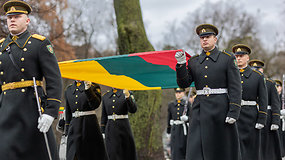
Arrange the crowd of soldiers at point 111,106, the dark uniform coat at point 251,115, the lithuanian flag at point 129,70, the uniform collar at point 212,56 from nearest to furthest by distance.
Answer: the crowd of soldiers at point 111,106
the uniform collar at point 212,56
the dark uniform coat at point 251,115
the lithuanian flag at point 129,70

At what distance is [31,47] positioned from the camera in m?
4.79

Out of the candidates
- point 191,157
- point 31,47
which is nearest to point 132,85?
point 191,157

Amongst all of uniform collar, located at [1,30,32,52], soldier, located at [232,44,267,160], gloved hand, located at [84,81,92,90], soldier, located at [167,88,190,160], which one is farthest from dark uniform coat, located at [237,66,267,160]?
soldier, located at [167,88,190,160]

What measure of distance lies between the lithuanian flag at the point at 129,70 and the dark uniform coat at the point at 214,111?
1656 millimetres

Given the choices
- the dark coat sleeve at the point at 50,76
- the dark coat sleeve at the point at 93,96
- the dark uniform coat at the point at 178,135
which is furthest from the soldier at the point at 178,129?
the dark coat sleeve at the point at 50,76

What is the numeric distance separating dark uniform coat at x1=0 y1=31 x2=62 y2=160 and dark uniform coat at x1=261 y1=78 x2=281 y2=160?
563 cm

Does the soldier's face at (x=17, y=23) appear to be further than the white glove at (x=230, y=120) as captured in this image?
No

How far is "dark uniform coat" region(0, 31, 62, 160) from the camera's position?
452cm

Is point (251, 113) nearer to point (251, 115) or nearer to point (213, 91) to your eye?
point (251, 115)

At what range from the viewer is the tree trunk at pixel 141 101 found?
→ 11734 mm

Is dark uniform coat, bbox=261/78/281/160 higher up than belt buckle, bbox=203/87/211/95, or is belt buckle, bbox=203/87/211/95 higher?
belt buckle, bbox=203/87/211/95

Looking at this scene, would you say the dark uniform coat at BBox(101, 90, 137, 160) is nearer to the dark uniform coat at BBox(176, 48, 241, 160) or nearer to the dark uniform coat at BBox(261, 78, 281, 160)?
the dark uniform coat at BBox(261, 78, 281, 160)

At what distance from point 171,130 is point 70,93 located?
553 centimetres

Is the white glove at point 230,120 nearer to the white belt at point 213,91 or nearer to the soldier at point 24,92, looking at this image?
the white belt at point 213,91
